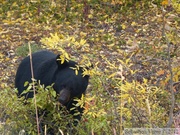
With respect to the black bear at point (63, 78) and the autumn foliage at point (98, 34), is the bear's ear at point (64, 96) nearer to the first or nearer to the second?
the black bear at point (63, 78)

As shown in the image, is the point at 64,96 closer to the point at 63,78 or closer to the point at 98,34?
the point at 63,78

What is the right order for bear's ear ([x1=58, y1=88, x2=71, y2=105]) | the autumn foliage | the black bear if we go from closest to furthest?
bear's ear ([x1=58, y1=88, x2=71, y2=105]), the black bear, the autumn foliage

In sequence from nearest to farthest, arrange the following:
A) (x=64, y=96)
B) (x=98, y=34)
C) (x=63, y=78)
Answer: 1. (x=64, y=96)
2. (x=63, y=78)
3. (x=98, y=34)

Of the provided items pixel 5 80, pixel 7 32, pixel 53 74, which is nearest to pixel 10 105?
pixel 53 74

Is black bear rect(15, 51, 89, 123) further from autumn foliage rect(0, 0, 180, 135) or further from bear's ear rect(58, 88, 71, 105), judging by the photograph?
autumn foliage rect(0, 0, 180, 135)

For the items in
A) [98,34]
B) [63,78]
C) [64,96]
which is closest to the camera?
[64,96]

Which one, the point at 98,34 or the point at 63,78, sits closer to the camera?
the point at 63,78

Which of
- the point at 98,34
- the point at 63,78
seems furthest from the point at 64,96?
the point at 98,34

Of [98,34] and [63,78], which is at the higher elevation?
[63,78]

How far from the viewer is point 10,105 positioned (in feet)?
12.6

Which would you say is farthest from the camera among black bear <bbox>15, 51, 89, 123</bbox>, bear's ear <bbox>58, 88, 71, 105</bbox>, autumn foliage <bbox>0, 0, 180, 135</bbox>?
autumn foliage <bbox>0, 0, 180, 135</bbox>

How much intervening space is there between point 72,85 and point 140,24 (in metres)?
5.65

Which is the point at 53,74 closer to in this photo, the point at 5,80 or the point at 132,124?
the point at 132,124

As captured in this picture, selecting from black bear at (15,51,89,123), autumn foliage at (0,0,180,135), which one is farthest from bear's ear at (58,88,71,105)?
autumn foliage at (0,0,180,135)
